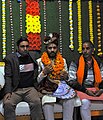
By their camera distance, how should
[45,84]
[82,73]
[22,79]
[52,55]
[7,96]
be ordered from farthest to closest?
[82,73] < [52,55] < [45,84] < [22,79] < [7,96]

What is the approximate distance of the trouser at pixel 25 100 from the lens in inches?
160

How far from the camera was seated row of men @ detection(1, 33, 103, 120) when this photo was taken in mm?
4215

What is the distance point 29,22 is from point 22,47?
904 millimetres

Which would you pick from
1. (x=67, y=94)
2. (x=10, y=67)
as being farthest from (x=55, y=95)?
(x=10, y=67)

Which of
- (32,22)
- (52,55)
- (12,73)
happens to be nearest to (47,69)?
(52,55)

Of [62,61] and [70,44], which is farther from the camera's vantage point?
[70,44]

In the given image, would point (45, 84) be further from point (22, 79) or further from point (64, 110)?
point (64, 110)

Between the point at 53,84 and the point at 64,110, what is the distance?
41 centimetres

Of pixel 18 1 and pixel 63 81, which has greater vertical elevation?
pixel 18 1

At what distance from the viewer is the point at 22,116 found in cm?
420

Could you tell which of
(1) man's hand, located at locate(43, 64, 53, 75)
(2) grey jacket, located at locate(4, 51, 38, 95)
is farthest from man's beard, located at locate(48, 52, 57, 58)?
(2) grey jacket, located at locate(4, 51, 38, 95)

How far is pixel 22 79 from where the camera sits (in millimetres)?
4395

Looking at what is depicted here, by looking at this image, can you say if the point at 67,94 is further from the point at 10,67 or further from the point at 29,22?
the point at 29,22

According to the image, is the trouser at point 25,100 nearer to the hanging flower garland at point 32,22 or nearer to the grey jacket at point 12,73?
the grey jacket at point 12,73
